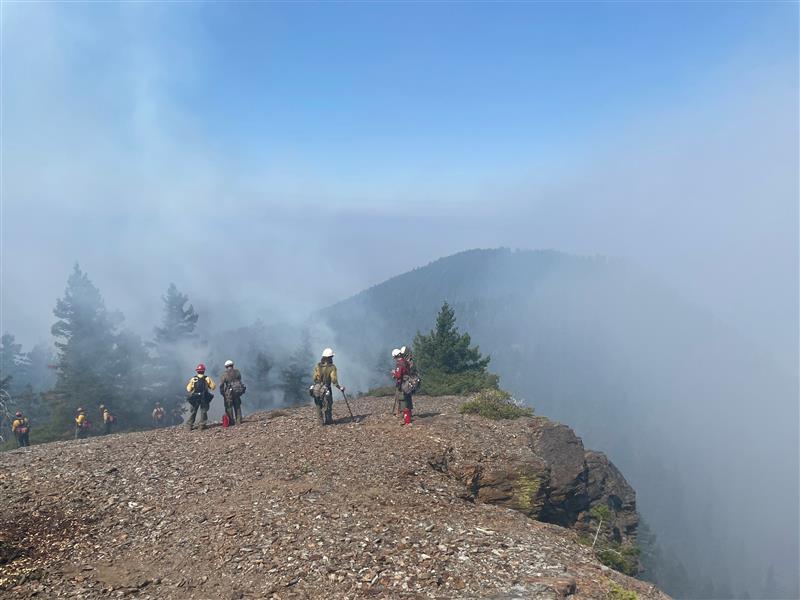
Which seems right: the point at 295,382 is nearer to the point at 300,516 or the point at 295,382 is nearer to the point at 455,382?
the point at 455,382

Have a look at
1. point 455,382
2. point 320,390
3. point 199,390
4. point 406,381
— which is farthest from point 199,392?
point 455,382

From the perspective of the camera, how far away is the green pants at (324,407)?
21764 millimetres

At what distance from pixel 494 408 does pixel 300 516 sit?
41.3 feet

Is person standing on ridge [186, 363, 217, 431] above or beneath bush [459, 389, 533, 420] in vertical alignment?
above

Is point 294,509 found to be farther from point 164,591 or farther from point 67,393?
point 67,393

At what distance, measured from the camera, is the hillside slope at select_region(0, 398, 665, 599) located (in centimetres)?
1137

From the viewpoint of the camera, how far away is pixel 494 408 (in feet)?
80.6

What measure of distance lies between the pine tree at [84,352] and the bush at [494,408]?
33791mm

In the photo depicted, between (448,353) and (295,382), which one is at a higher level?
(295,382)

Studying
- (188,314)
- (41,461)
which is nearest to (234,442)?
(41,461)

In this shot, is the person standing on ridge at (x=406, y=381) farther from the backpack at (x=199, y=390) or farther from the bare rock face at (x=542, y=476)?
the backpack at (x=199, y=390)

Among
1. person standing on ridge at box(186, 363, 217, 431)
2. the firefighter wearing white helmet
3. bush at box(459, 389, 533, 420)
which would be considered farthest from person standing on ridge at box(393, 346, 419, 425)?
person standing on ridge at box(186, 363, 217, 431)

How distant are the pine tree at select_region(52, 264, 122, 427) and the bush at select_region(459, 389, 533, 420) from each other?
111 ft

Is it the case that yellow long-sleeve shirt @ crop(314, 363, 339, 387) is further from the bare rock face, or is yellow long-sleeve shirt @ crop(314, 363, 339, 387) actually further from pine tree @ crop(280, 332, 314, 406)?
pine tree @ crop(280, 332, 314, 406)
